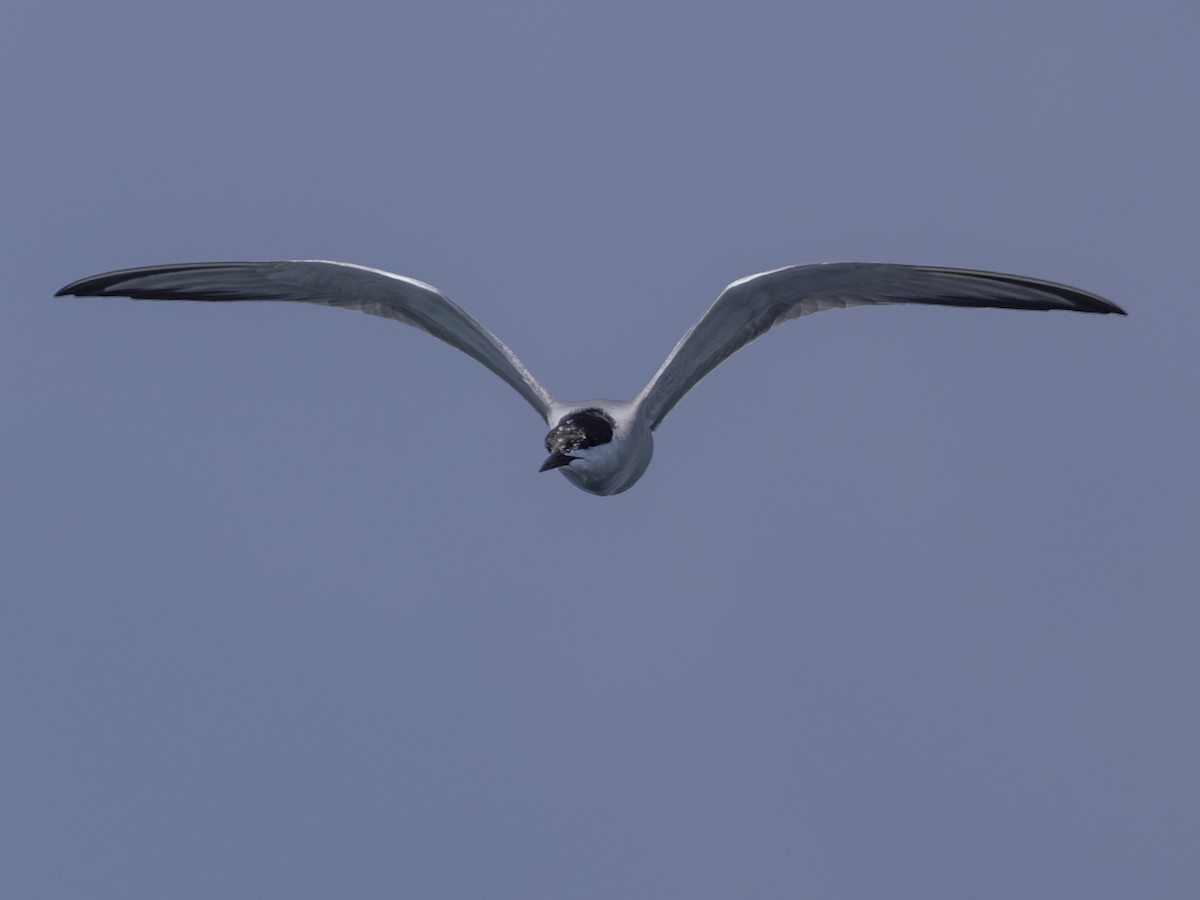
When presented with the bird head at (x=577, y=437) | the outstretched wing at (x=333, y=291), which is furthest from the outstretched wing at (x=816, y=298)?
the outstretched wing at (x=333, y=291)

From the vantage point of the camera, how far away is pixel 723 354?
19.2 m

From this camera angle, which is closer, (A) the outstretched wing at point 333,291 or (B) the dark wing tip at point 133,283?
(A) the outstretched wing at point 333,291

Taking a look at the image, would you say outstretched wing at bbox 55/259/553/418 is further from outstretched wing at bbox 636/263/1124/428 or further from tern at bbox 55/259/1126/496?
outstretched wing at bbox 636/263/1124/428

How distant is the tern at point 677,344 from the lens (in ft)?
58.7

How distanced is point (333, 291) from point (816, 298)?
5.49m

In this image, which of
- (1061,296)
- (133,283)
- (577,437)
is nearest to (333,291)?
(133,283)

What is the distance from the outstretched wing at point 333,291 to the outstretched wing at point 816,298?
1531 millimetres

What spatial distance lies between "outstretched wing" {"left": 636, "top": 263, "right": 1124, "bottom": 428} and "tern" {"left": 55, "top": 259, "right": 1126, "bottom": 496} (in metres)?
0.01

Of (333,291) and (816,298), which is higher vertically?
(816,298)

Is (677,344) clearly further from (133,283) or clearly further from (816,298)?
(133,283)

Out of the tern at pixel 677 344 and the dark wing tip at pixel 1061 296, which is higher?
the dark wing tip at pixel 1061 296

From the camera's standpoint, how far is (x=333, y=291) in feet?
65.8

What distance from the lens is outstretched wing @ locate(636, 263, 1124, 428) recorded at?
58.3ft

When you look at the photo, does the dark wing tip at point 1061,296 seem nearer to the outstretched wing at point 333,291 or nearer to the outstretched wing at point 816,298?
the outstretched wing at point 816,298
